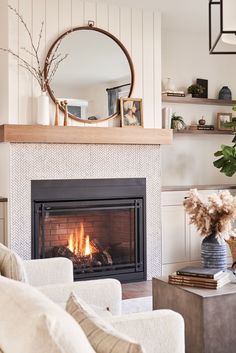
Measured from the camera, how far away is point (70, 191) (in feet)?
14.8

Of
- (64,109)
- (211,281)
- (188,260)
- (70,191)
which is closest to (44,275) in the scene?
(211,281)

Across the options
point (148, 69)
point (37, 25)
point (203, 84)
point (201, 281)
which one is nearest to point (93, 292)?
point (201, 281)

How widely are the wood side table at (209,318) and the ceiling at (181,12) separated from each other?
2.96 metres

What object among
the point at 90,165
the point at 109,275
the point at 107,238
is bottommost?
the point at 109,275

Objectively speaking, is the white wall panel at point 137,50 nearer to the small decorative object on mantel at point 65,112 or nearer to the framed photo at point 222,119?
the small decorative object on mantel at point 65,112

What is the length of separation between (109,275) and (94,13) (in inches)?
97.5

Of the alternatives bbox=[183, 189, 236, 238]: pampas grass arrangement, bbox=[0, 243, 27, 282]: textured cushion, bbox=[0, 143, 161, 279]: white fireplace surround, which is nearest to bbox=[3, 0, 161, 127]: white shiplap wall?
bbox=[0, 143, 161, 279]: white fireplace surround

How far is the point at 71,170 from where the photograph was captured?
4.49 m

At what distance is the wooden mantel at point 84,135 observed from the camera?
4.19 metres

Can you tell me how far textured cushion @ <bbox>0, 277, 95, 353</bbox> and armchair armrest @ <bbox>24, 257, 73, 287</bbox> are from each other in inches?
65.3

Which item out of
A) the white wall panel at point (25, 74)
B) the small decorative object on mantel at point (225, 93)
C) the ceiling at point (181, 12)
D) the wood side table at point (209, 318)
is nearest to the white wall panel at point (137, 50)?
the ceiling at point (181, 12)

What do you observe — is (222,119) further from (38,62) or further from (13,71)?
(13,71)

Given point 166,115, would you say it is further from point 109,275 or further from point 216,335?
point 216,335

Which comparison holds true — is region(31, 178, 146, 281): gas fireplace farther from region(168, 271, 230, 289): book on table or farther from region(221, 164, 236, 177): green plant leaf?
region(168, 271, 230, 289): book on table
